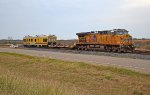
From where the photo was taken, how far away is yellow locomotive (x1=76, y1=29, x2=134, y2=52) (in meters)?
44.6

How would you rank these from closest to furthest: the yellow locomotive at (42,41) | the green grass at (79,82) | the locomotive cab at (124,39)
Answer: the green grass at (79,82) → the locomotive cab at (124,39) → the yellow locomotive at (42,41)

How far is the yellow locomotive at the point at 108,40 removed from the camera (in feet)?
146

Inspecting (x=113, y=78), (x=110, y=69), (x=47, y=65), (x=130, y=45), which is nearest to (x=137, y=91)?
(x=113, y=78)

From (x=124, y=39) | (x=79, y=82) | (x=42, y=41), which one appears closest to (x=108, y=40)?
(x=124, y=39)

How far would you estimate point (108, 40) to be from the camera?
46.9 m

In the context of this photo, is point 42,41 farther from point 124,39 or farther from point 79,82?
point 79,82

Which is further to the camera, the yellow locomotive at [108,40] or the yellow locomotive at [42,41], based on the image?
the yellow locomotive at [42,41]

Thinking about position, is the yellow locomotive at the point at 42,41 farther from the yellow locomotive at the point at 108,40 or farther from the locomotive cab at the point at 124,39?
the locomotive cab at the point at 124,39

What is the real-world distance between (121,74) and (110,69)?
7.72 ft

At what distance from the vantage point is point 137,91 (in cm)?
1712

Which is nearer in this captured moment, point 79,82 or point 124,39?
point 79,82

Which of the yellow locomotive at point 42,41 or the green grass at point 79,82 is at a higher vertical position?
the yellow locomotive at point 42,41

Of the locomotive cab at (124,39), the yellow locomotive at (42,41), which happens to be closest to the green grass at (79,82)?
the locomotive cab at (124,39)

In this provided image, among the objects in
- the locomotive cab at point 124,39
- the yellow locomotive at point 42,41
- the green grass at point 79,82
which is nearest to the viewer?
the green grass at point 79,82
